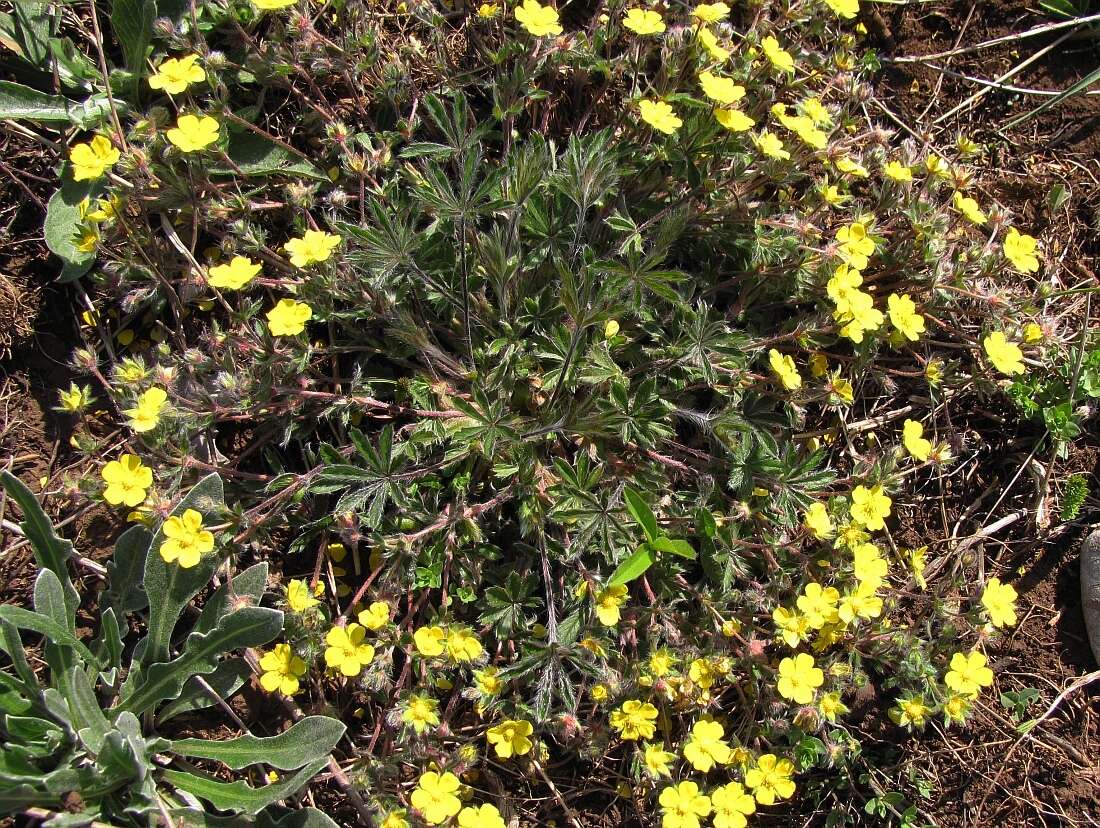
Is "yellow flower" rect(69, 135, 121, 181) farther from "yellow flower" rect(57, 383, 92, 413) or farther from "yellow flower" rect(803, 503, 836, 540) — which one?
"yellow flower" rect(803, 503, 836, 540)

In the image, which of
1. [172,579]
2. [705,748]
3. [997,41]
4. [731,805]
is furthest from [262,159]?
[997,41]

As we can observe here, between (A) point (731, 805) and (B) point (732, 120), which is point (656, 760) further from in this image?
(B) point (732, 120)

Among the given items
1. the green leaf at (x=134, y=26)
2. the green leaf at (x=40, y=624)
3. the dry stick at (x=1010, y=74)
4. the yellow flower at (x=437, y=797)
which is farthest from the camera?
the dry stick at (x=1010, y=74)

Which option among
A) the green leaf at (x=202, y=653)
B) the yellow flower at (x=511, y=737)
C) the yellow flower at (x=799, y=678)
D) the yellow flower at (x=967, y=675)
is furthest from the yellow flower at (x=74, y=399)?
the yellow flower at (x=967, y=675)

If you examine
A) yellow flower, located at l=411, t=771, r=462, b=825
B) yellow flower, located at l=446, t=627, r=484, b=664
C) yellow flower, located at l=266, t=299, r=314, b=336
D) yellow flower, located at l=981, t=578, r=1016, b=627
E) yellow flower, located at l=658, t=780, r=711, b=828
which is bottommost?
yellow flower, located at l=658, t=780, r=711, b=828

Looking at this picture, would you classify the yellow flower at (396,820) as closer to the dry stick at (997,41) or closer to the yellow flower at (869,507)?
the yellow flower at (869,507)

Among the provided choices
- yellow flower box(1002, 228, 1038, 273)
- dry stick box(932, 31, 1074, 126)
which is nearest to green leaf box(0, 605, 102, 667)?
yellow flower box(1002, 228, 1038, 273)

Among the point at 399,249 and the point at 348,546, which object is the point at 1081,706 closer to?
the point at 348,546
